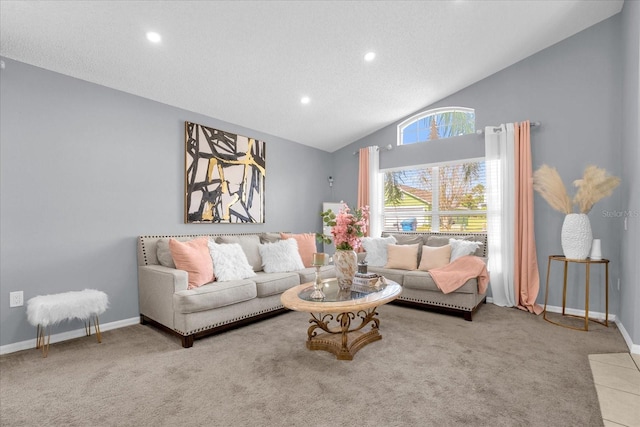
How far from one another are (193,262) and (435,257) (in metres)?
2.79

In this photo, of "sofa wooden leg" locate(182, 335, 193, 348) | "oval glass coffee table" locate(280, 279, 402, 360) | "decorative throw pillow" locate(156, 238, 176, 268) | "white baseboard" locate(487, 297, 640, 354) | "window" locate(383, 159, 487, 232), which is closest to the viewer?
"oval glass coffee table" locate(280, 279, 402, 360)

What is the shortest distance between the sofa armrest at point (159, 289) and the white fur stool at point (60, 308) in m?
0.42

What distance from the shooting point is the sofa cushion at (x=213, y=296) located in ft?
8.84

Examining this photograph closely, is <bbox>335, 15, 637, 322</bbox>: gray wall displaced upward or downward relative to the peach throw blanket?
upward

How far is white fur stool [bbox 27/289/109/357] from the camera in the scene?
8.05 feet

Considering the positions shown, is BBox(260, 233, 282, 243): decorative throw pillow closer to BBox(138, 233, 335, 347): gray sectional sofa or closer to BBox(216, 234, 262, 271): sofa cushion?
BBox(216, 234, 262, 271): sofa cushion

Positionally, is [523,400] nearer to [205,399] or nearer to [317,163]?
[205,399]

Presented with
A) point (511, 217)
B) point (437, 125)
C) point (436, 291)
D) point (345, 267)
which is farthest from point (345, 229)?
point (437, 125)

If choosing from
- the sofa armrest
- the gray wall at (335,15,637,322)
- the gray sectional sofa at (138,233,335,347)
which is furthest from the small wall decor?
the gray wall at (335,15,637,322)

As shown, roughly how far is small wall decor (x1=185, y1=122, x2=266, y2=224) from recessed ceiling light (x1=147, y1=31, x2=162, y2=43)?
1.18m

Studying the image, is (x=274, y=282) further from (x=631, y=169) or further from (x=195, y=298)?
(x=631, y=169)

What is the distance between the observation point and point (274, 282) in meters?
3.41

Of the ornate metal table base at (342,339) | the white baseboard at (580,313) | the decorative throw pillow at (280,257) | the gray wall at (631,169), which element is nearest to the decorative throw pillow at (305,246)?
the decorative throw pillow at (280,257)

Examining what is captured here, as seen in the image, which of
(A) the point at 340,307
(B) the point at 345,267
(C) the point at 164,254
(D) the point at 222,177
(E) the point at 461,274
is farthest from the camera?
(D) the point at 222,177
